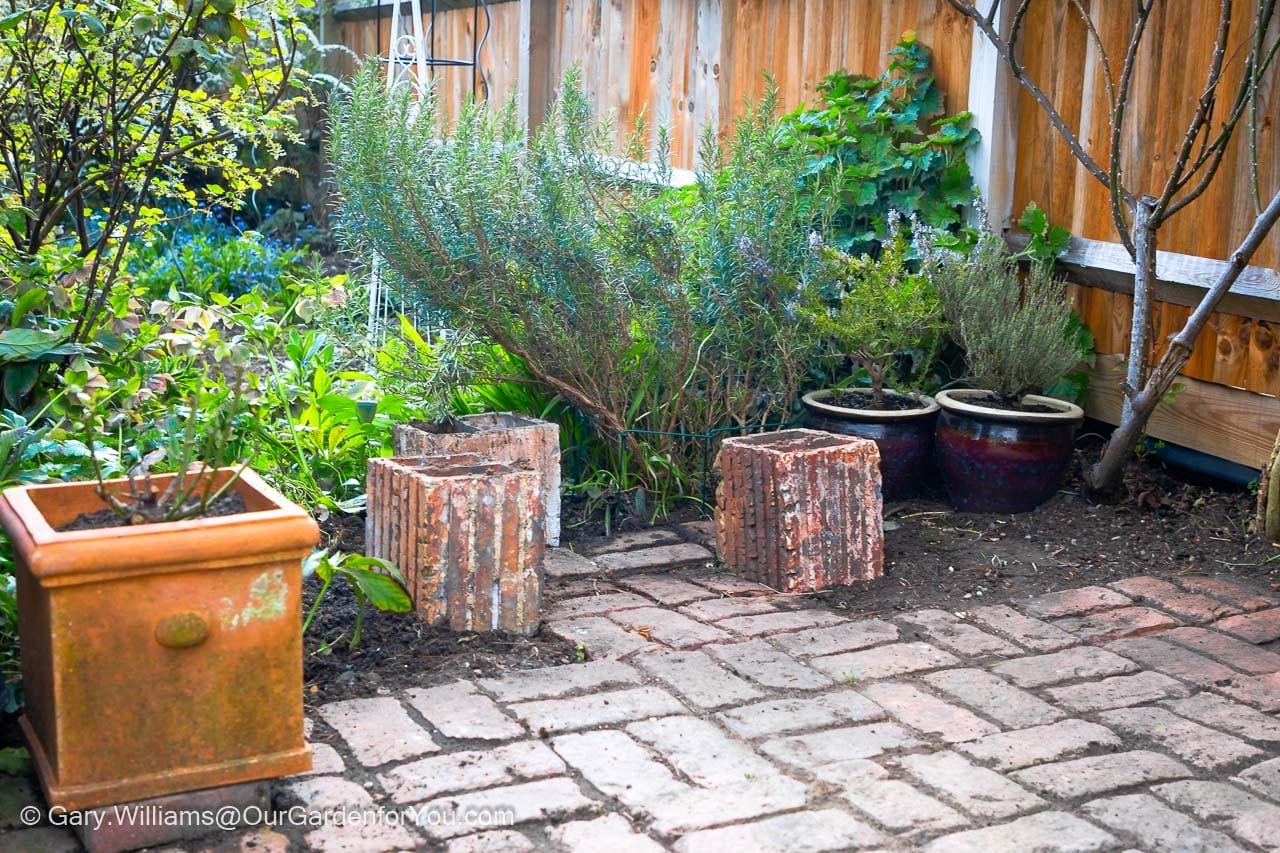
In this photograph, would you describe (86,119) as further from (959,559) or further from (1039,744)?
(1039,744)

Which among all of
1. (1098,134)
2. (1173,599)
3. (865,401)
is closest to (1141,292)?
(1098,134)

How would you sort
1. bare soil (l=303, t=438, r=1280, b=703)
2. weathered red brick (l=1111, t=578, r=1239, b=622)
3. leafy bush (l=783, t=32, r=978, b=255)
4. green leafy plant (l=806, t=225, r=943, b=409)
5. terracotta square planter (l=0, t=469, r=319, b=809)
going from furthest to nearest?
leafy bush (l=783, t=32, r=978, b=255)
green leafy plant (l=806, t=225, r=943, b=409)
weathered red brick (l=1111, t=578, r=1239, b=622)
bare soil (l=303, t=438, r=1280, b=703)
terracotta square planter (l=0, t=469, r=319, b=809)

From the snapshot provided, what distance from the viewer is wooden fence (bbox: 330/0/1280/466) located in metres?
4.25

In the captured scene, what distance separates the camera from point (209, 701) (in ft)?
7.67

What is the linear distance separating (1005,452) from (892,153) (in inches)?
53.4

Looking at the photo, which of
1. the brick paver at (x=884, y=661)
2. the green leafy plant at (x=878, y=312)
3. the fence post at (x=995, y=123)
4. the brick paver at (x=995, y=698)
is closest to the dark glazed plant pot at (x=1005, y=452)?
the green leafy plant at (x=878, y=312)

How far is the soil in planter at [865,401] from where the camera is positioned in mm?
4531

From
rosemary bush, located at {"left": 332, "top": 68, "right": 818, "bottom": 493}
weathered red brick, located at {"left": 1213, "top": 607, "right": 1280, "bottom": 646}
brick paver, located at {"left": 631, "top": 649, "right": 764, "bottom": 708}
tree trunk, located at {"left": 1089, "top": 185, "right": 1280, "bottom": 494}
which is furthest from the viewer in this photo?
rosemary bush, located at {"left": 332, "top": 68, "right": 818, "bottom": 493}

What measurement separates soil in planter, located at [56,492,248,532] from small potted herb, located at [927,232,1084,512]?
256cm

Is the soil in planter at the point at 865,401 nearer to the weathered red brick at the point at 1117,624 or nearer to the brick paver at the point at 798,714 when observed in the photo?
the weathered red brick at the point at 1117,624

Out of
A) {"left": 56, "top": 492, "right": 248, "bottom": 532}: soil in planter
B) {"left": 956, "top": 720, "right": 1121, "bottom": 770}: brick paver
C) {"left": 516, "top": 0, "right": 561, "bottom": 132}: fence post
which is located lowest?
{"left": 956, "top": 720, "right": 1121, "bottom": 770}: brick paver

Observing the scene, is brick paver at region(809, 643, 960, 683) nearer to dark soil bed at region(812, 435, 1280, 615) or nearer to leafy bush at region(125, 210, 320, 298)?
dark soil bed at region(812, 435, 1280, 615)

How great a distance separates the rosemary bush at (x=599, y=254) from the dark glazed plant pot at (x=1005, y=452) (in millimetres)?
582

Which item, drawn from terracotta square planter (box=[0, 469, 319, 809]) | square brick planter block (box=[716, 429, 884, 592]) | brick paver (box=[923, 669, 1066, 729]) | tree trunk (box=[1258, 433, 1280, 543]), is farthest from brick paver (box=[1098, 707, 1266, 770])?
terracotta square planter (box=[0, 469, 319, 809])
